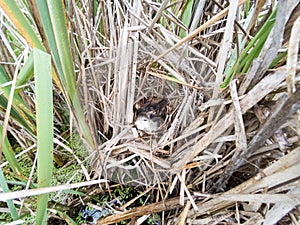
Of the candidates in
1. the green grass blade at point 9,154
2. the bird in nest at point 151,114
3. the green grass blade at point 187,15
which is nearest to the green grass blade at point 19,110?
the green grass blade at point 9,154

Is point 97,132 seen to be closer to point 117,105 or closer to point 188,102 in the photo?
point 117,105

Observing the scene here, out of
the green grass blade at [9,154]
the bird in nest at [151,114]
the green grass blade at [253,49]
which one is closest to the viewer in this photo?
the green grass blade at [253,49]

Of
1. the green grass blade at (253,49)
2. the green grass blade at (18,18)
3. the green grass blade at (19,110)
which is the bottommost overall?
the green grass blade at (19,110)

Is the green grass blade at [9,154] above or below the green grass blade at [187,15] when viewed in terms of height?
below

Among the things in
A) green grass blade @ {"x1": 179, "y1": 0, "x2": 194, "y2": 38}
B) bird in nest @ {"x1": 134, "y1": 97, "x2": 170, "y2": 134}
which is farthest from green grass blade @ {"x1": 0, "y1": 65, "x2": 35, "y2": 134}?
green grass blade @ {"x1": 179, "y1": 0, "x2": 194, "y2": 38}

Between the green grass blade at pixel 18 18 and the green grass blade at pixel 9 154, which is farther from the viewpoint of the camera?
the green grass blade at pixel 9 154

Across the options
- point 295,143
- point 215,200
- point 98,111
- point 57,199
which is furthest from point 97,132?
point 295,143

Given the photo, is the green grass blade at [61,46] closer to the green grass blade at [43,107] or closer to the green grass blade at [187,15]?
the green grass blade at [43,107]

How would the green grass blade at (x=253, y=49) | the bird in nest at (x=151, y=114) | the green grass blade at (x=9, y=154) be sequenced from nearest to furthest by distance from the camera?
the green grass blade at (x=253, y=49), the green grass blade at (x=9, y=154), the bird in nest at (x=151, y=114)
